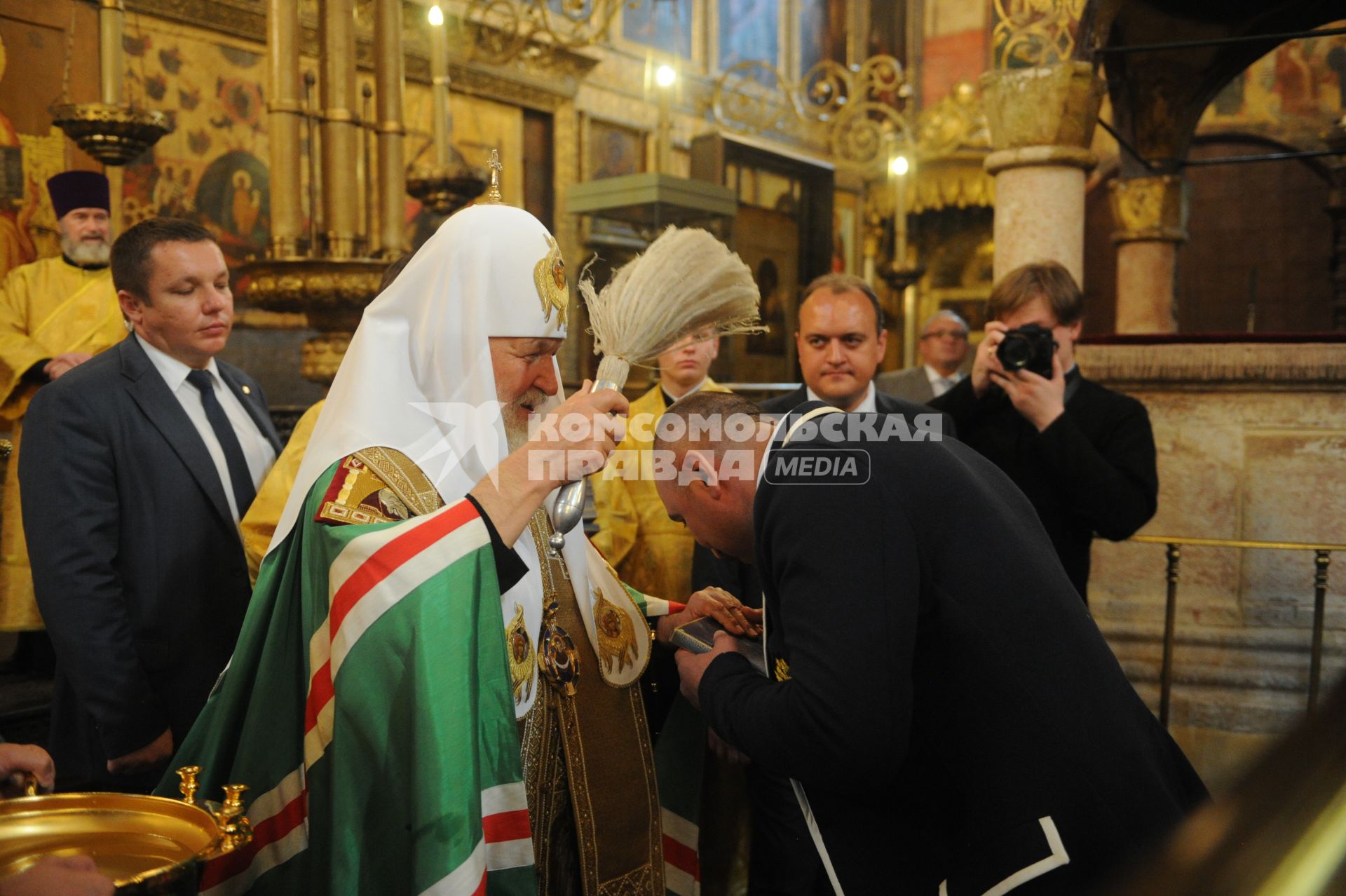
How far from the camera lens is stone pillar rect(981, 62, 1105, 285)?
15.8 feet

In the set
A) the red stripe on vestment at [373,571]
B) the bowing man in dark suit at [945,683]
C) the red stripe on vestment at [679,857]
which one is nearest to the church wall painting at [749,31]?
the red stripe on vestment at [679,857]

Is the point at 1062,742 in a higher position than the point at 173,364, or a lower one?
lower

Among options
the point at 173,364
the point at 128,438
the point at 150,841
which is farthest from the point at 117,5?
the point at 150,841

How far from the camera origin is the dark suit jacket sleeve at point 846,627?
5.31 ft

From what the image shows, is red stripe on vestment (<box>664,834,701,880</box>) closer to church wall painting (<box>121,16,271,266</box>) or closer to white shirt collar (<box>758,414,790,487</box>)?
white shirt collar (<box>758,414,790,487</box>)

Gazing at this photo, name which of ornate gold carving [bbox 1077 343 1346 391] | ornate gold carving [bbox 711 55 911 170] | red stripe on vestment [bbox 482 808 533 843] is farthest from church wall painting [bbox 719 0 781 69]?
red stripe on vestment [bbox 482 808 533 843]

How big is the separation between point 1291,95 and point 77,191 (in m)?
12.9

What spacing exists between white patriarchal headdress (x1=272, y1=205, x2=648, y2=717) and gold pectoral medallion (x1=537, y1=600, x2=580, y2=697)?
65 millimetres

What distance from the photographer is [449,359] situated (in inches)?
82.8

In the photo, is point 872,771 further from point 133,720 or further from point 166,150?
point 166,150

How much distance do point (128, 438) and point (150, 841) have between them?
1605 mm

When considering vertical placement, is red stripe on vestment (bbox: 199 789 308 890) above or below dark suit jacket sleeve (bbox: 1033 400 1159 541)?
below

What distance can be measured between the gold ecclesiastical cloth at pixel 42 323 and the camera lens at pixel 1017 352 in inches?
134

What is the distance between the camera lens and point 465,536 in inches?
73.8
